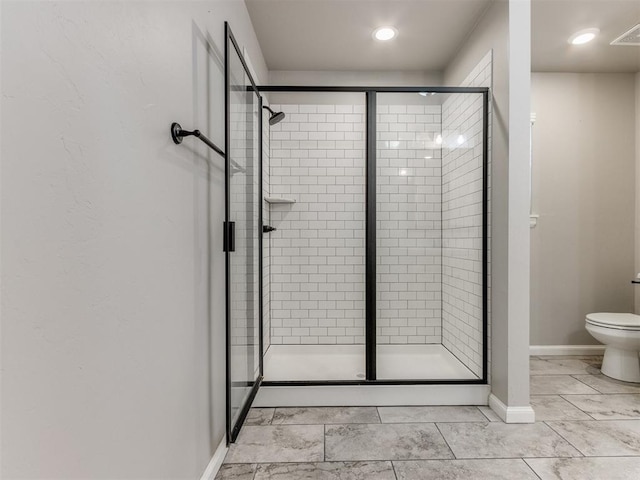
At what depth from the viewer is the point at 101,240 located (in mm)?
775

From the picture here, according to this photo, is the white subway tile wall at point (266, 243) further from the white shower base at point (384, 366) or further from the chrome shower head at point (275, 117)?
the white shower base at point (384, 366)

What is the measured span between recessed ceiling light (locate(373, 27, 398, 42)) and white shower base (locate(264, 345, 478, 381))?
2.25 m

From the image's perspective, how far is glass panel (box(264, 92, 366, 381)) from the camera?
2637mm

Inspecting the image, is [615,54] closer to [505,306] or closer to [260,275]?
[505,306]

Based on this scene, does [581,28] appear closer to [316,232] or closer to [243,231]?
[316,232]

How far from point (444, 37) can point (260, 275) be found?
224 cm

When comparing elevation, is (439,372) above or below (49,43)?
below

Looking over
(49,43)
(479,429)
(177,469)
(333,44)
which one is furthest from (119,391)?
(333,44)

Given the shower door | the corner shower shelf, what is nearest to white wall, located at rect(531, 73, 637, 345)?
the corner shower shelf

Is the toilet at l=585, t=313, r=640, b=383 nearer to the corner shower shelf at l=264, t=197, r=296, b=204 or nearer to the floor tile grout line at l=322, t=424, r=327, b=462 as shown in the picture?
the floor tile grout line at l=322, t=424, r=327, b=462

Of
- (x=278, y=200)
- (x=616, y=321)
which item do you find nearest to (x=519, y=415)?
(x=616, y=321)

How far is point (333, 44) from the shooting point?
279cm

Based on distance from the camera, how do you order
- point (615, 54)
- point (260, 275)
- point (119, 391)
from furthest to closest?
point (615, 54)
point (260, 275)
point (119, 391)

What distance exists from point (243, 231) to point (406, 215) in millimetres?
1133
